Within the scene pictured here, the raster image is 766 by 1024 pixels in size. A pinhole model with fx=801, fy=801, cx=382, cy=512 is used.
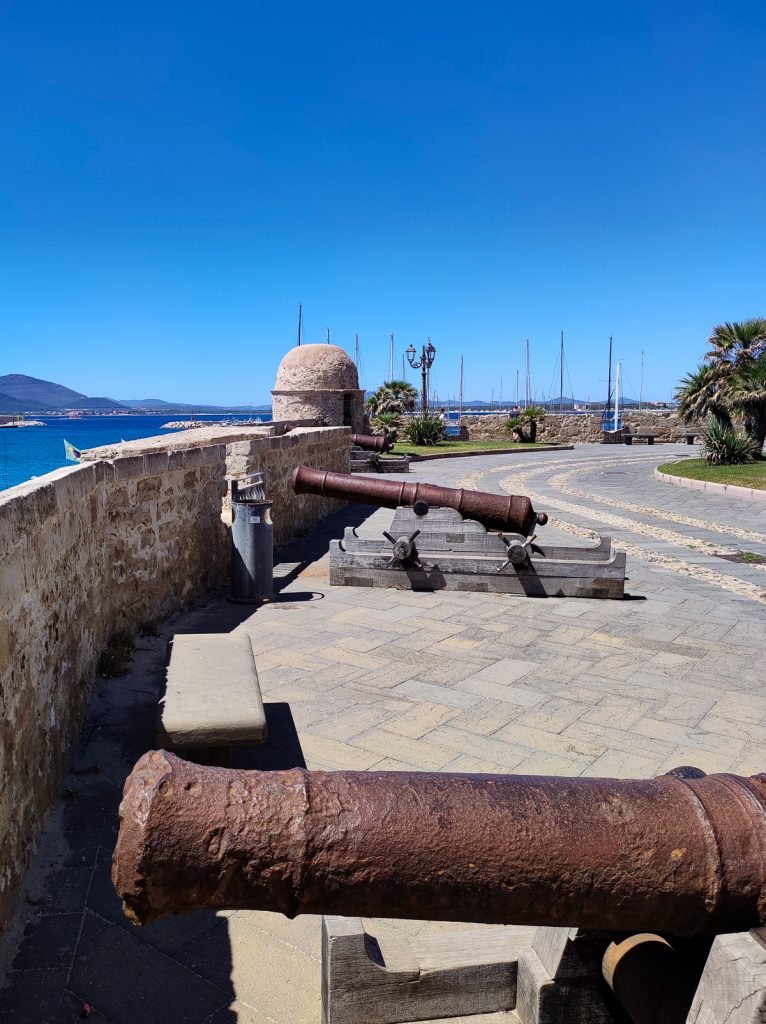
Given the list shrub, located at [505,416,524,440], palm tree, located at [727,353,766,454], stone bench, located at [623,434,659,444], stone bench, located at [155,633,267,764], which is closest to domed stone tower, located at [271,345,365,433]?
palm tree, located at [727,353,766,454]

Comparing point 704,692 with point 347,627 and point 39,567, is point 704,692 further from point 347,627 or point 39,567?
point 39,567

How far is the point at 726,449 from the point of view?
21.4 meters

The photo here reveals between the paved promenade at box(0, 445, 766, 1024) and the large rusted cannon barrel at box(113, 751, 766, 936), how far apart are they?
1.20 meters

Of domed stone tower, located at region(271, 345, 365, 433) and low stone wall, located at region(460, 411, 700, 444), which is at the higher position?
domed stone tower, located at region(271, 345, 365, 433)

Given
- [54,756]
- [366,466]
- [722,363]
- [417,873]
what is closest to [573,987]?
[417,873]

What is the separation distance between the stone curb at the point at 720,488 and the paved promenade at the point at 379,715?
686 cm

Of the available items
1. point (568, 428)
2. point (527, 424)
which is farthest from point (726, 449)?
point (568, 428)

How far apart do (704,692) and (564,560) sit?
8.89ft

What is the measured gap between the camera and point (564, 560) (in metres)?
7.64

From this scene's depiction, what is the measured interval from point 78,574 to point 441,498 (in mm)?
4212

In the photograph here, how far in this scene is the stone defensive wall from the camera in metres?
2.92

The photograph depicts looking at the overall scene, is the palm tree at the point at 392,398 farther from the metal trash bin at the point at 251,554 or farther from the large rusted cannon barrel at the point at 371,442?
the metal trash bin at the point at 251,554

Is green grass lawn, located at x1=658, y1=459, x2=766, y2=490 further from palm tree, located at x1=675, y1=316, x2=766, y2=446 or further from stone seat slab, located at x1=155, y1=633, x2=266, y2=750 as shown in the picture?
stone seat slab, located at x1=155, y1=633, x2=266, y2=750

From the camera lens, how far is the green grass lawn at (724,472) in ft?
57.7
